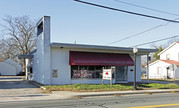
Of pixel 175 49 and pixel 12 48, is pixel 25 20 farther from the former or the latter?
pixel 175 49

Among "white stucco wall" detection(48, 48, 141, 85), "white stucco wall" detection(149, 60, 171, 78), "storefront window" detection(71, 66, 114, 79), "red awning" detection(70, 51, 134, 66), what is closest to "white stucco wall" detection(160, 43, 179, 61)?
"white stucco wall" detection(149, 60, 171, 78)

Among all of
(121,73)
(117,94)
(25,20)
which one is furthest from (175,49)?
(25,20)

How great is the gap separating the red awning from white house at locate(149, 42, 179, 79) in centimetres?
1813

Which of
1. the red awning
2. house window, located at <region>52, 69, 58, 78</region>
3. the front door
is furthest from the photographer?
the front door

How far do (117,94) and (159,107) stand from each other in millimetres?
5769

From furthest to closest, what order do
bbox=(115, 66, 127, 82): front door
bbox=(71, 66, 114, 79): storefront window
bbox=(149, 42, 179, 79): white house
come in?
1. bbox=(149, 42, 179, 79): white house
2. bbox=(115, 66, 127, 82): front door
3. bbox=(71, 66, 114, 79): storefront window

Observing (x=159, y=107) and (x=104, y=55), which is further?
(x=104, y=55)

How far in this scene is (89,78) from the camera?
912 inches

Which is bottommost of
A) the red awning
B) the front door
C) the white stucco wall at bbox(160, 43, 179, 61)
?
the front door

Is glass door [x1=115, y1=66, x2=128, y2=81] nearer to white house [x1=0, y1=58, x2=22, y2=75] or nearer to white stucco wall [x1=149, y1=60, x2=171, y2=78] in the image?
white stucco wall [x1=149, y1=60, x2=171, y2=78]

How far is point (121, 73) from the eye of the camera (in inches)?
1022

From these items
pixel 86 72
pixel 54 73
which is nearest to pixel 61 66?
pixel 54 73

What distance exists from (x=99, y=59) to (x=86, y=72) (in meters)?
2.14

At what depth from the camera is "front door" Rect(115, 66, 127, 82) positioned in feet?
84.4
